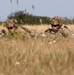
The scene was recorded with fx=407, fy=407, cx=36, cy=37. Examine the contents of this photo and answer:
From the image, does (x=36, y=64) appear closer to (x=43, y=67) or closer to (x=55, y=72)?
(x=43, y=67)

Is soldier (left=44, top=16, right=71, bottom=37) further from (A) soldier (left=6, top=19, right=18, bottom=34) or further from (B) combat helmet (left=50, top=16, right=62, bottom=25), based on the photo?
(A) soldier (left=6, top=19, right=18, bottom=34)

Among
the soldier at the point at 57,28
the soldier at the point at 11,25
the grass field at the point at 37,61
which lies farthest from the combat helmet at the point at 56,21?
the grass field at the point at 37,61

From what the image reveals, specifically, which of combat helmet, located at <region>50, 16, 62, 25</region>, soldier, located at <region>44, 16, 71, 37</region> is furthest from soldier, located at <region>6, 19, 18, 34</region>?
combat helmet, located at <region>50, 16, 62, 25</region>

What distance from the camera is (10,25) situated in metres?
8.89

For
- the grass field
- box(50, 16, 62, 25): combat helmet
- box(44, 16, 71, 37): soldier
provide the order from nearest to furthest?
1. the grass field
2. box(44, 16, 71, 37): soldier
3. box(50, 16, 62, 25): combat helmet

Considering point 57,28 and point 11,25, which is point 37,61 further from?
point 11,25

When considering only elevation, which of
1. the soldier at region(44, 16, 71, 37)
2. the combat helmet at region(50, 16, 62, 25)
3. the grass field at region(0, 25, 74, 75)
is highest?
the grass field at region(0, 25, 74, 75)

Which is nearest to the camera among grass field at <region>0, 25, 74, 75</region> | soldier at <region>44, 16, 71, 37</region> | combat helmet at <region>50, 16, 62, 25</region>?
grass field at <region>0, 25, 74, 75</region>

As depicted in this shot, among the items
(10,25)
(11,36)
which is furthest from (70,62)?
(10,25)

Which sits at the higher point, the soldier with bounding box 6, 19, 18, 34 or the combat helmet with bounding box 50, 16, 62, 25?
the combat helmet with bounding box 50, 16, 62, 25

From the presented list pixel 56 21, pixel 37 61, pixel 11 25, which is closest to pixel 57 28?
pixel 56 21

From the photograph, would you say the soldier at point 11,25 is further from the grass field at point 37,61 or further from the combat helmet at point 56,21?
the grass field at point 37,61

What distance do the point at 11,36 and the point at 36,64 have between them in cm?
385

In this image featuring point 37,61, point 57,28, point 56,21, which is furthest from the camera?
point 56,21
